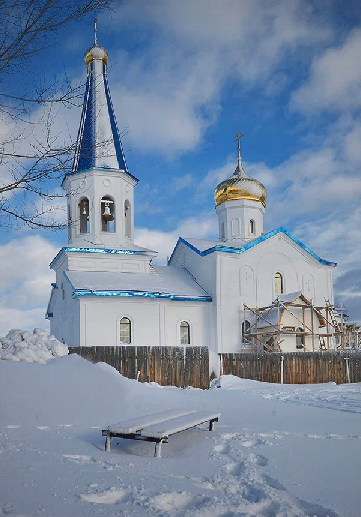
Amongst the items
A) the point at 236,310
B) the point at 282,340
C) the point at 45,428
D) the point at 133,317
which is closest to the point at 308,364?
the point at 282,340

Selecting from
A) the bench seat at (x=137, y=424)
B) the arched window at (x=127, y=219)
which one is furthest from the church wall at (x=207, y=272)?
the bench seat at (x=137, y=424)

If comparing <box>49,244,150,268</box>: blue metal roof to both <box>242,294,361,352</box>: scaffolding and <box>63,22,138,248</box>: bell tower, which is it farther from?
<box>242,294,361,352</box>: scaffolding

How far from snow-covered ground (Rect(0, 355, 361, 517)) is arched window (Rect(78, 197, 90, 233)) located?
13251mm

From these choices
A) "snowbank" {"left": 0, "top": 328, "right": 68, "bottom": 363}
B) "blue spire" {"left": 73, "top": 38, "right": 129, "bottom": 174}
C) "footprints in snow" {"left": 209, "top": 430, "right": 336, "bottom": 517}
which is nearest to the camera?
"footprints in snow" {"left": 209, "top": 430, "right": 336, "bottom": 517}

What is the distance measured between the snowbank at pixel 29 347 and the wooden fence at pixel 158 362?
11.1 feet

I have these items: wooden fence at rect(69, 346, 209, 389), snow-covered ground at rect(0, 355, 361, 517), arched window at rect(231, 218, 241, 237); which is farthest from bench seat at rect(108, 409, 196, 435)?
arched window at rect(231, 218, 241, 237)

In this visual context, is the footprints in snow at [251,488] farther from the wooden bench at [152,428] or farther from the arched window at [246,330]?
the arched window at [246,330]

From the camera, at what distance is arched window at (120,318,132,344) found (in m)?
21.4

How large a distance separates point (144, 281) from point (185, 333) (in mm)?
3143

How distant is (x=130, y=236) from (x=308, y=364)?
9.85 metres

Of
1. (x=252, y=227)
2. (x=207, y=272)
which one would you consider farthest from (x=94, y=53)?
(x=252, y=227)

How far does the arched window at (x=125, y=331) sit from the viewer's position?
2141cm

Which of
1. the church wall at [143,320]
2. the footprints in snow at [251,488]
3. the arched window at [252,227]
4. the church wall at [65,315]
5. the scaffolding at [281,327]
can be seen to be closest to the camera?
the footprints in snow at [251,488]

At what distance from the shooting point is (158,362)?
619 inches
